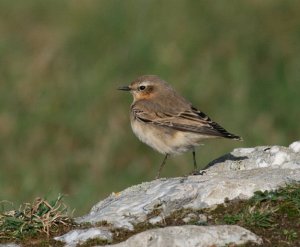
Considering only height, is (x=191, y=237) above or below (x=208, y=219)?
below

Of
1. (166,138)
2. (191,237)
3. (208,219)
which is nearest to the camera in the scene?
(191,237)

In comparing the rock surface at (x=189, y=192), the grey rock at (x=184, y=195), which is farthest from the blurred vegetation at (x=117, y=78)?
the grey rock at (x=184, y=195)

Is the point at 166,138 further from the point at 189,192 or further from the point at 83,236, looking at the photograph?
the point at 83,236

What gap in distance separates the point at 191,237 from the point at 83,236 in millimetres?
907

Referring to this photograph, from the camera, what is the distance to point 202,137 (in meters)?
10.9

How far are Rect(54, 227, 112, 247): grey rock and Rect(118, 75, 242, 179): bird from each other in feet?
11.6

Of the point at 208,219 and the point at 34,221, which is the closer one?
the point at 208,219

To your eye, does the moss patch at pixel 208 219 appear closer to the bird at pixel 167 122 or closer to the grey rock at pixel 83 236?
the grey rock at pixel 83 236

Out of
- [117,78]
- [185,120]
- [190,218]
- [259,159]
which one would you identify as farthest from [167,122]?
[117,78]

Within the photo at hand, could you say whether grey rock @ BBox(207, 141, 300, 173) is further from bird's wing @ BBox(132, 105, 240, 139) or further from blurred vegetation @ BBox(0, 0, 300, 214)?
blurred vegetation @ BBox(0, 0, 300, 214)

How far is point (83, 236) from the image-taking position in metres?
7.13

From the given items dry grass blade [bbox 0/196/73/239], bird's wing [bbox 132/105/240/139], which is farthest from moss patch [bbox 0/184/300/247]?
bird's wing [bbox 132/105/240/139]

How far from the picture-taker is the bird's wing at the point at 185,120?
10773 mm

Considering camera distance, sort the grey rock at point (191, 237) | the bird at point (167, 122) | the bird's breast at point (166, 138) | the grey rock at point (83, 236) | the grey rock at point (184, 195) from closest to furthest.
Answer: the grey rock at point (191, 237)
the grey rock at point (83, 236)
the grey rock at point (184, 195)
the bird at point (167, 122)
the bird's breast at point (166, 138)
